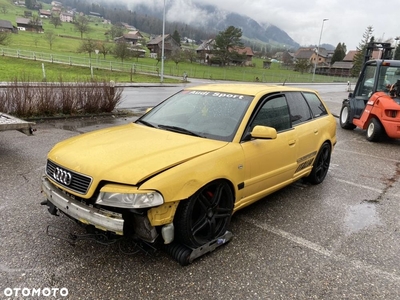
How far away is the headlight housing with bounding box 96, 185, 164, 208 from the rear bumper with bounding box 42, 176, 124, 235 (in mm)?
112

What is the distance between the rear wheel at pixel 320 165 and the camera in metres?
5.07

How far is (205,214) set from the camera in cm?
307

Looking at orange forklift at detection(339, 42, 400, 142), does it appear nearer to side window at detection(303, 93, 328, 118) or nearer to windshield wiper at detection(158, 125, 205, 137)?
side window at detection(303, 93, 328, 118)

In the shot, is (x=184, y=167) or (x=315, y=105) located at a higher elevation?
(x=315, y=105)

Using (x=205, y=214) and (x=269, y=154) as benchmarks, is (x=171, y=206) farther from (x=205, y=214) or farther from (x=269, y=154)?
(x=269, y=154)

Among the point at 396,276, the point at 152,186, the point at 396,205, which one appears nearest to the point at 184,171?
the point at 152,186

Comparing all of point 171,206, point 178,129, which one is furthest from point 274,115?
point 171,206

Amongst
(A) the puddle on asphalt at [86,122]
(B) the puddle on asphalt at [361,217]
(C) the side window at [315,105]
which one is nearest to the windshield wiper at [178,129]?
(B) the puddle on asphalt at [361,217]

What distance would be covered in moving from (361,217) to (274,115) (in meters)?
1.80

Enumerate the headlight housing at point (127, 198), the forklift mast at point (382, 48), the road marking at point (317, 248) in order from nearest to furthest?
the headlight housing at point (127, 198), the road marking at point (317, 248), the forklift mast at point (382, 48)

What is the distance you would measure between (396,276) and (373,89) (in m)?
8.03

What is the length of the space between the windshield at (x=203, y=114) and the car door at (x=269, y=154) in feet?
0.70

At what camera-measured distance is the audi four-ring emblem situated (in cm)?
281

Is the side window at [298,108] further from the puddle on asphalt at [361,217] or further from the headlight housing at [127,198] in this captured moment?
the headlight housing at [127,198]
